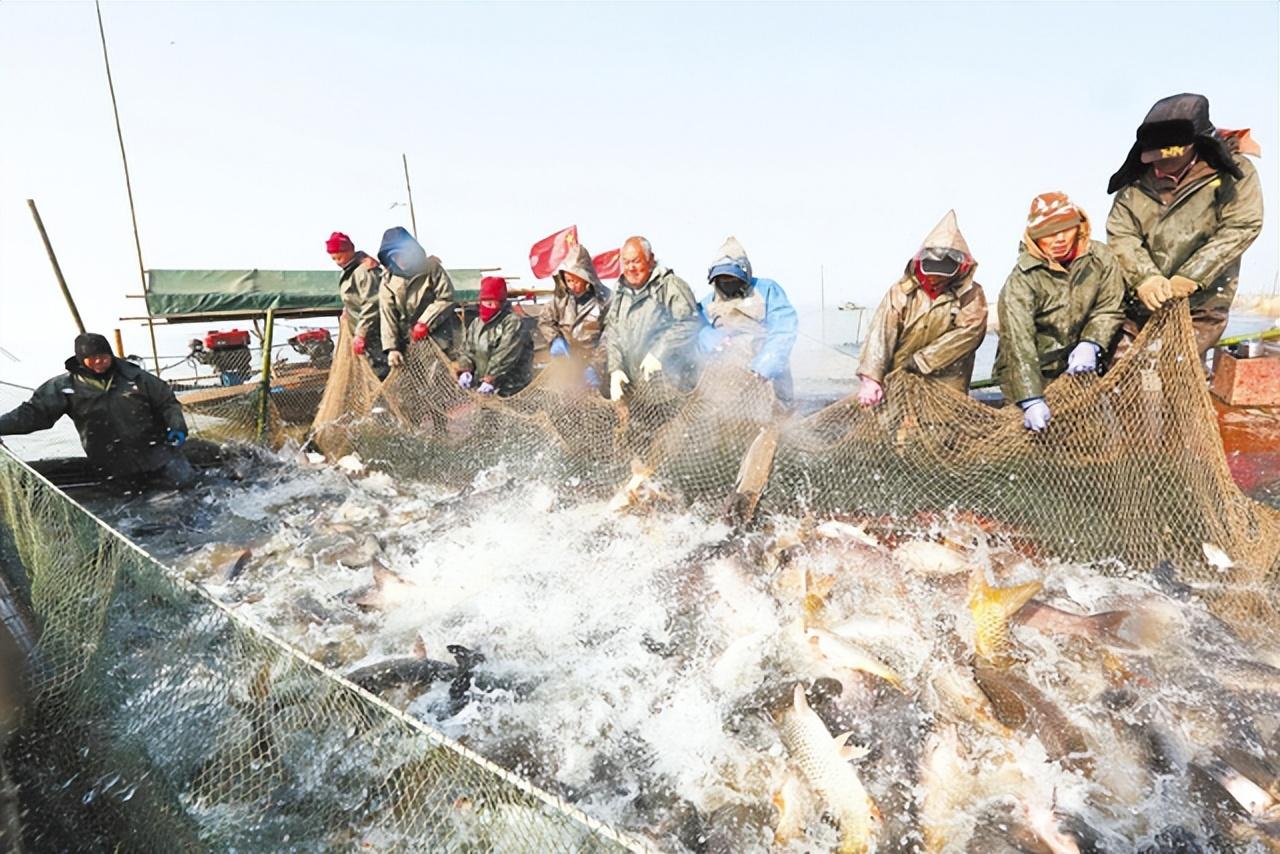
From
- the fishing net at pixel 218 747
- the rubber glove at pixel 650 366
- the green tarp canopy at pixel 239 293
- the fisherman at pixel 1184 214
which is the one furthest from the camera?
the green tarp canopy at pixel 239 293

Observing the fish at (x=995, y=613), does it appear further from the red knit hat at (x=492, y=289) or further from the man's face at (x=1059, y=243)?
the red knit hat at (x=492, y=289)

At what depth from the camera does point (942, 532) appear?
15.8 feet

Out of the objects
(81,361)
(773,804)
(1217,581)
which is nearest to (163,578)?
(773,804)

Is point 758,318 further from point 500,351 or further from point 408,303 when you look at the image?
point 408,303

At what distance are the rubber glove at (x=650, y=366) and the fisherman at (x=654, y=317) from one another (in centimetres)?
2

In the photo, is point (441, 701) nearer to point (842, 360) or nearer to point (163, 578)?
point (163, 578)

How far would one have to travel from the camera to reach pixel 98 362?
23.4 ft

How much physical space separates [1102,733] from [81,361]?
31.6 ft

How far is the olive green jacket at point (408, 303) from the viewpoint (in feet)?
26.7

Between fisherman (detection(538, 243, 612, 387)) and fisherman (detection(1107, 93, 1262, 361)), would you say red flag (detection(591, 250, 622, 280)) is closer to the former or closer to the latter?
fisherman (detection(538, 243, 612, 387))

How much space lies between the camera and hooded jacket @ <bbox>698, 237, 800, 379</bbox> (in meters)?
5.95

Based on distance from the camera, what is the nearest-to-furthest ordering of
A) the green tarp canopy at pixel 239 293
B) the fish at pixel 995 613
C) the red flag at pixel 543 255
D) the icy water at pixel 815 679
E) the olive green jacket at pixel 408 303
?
the icy water at pixel 815 679 < the fish at pixel 995 613 < the olive green jacket at pixel 408 303 < the green tarp canopy at pixel 239 293 < the red flag at pixel 543 255

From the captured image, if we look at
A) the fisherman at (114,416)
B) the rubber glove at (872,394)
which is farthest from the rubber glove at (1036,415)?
the fisherman at (114,416)

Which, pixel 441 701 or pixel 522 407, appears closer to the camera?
pixel 441 701
